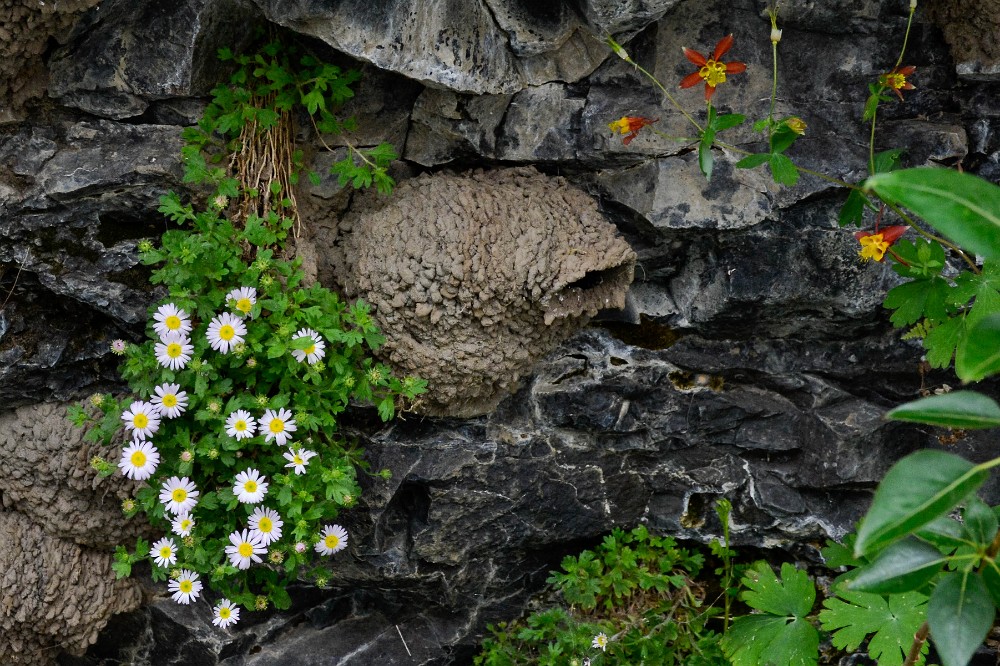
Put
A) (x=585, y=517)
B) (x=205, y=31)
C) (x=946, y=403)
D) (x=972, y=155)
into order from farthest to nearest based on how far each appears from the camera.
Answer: (x=585, y=517) < (x=972, y=155) < (x=205, y=31) < (x=946, y=403)

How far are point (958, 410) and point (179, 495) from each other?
272cm

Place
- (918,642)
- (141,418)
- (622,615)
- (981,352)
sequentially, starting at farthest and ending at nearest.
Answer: (622,615) → (141,418) → (918,642) → (981,352)

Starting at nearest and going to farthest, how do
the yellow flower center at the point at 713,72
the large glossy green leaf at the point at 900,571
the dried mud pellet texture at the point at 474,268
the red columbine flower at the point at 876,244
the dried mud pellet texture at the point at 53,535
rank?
1. the large glossy green leaf at the point at 900,571
2. the red columbine flower at the point at 876,244
3. the yellow flower center at the point at 713,72
4. the dried mud pellet texture at the point at 474,268
5. the dried mud pellet texture at the point at 53,535

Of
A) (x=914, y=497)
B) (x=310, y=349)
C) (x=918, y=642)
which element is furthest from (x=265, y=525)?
(x=914, y=497)

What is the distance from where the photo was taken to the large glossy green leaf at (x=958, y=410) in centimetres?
145

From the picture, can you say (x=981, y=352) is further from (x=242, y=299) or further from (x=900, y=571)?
(x=242, y=299)

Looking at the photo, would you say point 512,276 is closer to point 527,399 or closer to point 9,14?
point 527,399

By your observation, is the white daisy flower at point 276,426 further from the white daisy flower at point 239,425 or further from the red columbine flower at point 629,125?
the red columbine flower at point 629,125

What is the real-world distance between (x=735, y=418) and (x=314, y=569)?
2013 millimetres

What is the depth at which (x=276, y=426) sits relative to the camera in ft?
10.6

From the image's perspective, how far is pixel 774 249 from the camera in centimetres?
366

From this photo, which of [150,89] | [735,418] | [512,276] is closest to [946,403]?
[512,276]

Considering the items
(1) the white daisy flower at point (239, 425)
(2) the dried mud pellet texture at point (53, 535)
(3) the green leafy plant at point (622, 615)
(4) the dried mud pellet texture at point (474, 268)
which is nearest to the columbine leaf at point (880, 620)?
(3) the green leafy plant at point (622, 615)

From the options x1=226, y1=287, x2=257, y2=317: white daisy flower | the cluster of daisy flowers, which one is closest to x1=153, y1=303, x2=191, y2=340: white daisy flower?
the cluster of daisy flowers
